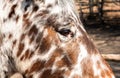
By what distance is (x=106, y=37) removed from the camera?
972 centimetres

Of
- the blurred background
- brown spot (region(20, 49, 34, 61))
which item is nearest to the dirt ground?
the blurred background

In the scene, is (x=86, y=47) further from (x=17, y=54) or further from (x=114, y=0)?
(x=114, y=0)

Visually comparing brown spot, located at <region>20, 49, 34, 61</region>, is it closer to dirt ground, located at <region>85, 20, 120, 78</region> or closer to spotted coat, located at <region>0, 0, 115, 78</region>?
spotted coat, located at <region>0, 0, 115, 78</region>

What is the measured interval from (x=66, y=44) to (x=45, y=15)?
0.16 metres

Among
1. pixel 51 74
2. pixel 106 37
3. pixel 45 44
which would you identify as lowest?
pixel 106 37

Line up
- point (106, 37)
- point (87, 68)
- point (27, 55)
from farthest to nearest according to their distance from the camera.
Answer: point (106, 37)
point (27, 55)
point (87, 68)

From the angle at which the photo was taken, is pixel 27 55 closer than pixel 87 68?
No

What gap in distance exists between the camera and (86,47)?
151 centimetres

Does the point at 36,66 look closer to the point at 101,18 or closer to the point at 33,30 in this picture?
the point at 33,30

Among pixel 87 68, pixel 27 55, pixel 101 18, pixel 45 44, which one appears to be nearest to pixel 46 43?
pixel 45 44

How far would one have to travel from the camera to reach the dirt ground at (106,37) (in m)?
8.04

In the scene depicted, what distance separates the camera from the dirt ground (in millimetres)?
8039

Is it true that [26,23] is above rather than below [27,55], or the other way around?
above

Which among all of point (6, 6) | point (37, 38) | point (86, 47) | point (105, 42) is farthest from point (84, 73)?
point (105, 42)
